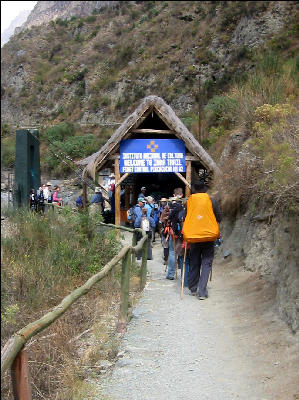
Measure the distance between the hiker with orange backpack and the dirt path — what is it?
18.2 inches

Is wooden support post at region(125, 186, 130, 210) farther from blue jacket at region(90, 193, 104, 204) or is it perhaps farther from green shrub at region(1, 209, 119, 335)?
green shrub at region(1, 209, 119, 335)

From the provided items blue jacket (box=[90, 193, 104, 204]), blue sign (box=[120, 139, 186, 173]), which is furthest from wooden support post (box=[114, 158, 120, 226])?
blue jacket (box=[90, 193, 104, 204])

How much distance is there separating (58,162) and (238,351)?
28284 millimetres

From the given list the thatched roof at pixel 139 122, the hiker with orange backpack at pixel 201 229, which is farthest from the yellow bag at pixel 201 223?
the thatched roof at pixel 139 122

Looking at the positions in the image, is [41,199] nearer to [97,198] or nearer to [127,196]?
[97,198]

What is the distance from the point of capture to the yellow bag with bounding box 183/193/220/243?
20.2 feet

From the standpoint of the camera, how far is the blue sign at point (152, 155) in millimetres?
13016

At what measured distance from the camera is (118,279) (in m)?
7.20

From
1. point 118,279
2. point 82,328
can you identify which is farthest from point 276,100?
point 82,328

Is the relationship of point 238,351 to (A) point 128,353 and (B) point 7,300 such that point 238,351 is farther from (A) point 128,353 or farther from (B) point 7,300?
(B) point 7,300

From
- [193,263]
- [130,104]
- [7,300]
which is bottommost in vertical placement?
[7,300]

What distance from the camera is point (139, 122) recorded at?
12.7 meters

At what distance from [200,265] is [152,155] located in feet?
22.5

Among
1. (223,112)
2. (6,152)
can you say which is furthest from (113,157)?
(6,152)
